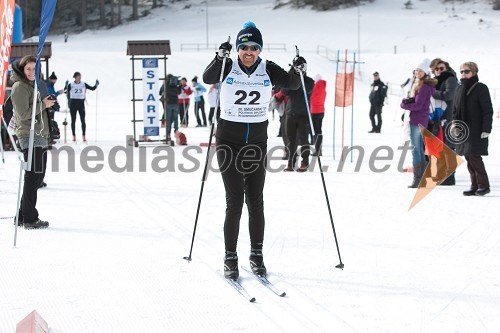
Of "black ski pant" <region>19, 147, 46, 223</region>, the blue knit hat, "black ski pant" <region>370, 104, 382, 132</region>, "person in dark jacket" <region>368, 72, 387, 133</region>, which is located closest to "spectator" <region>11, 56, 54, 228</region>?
"black ski pant" <region>19, 147, 46, 223</region>

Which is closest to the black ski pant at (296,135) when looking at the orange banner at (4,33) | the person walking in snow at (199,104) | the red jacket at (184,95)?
the orange banner at (4,33)

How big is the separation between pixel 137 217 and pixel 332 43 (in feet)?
195

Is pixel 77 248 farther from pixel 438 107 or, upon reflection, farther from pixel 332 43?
pixel 332 43

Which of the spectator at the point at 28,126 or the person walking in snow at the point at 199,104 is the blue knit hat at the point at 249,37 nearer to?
the spectator at the point at 28,126

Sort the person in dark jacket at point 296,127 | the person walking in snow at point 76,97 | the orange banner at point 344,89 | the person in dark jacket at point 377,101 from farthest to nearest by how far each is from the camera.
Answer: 1. the person in dark jacket at point 377,101
2. the person walking in snow at point 76,97
3. the orange banner at point 344,89
4. the person in dark jacket at point 296,127

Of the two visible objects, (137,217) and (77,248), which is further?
(137,217)

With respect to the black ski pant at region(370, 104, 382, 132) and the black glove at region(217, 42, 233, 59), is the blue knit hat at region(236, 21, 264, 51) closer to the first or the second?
the black glove at region(217, 42, 233, 59)

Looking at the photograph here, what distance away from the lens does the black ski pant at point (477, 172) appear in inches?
377

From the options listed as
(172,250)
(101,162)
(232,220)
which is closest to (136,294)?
(232,220)

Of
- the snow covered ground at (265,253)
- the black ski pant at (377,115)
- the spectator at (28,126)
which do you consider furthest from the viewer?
the black ski pant at (377,115)

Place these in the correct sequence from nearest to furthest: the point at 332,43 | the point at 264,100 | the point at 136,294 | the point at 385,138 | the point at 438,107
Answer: the point at 136,294 → the point at 264,100 → the point at 438,107 → the point at 385,138 → the point at 332,43

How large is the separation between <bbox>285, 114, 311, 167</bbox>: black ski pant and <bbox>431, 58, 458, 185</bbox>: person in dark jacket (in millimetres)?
2376

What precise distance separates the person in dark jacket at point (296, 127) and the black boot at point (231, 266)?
6461 mm

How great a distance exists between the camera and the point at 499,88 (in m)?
42.5
